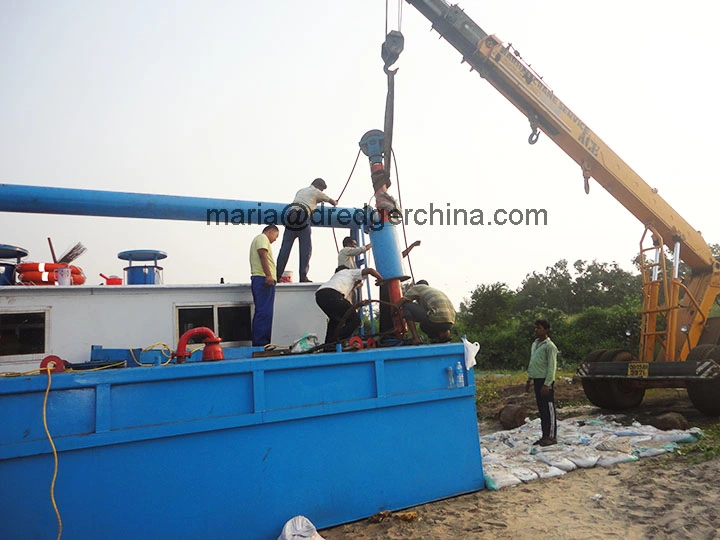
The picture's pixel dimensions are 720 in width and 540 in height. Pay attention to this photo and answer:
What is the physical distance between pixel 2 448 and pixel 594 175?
9177 millimetres

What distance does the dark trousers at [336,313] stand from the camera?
5512 mm

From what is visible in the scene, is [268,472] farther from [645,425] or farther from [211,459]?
[645,425]

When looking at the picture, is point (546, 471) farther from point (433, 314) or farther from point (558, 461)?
point (433, 314)

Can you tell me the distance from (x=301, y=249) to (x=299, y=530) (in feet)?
12.6

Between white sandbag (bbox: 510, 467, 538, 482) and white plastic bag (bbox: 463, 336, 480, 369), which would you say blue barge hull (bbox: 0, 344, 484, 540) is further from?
white sandbag (bbox: 510, 467, 538, 482)

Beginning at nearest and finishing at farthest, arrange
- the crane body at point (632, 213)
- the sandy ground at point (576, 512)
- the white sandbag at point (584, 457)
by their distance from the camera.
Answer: the sandy ground at point (576, 512)
the white sandbag at point (584, 457)
the crane body at point (632, 213)

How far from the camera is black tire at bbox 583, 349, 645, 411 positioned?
9133mm

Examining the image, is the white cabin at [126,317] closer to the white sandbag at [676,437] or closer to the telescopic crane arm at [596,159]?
the white sandbag at [676,437]

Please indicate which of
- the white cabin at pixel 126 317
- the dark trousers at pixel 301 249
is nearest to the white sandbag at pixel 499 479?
the white cabin at pixel 126 317

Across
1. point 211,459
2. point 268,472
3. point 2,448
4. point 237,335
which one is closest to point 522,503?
point 268,472

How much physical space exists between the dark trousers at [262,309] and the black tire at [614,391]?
20.4 ft

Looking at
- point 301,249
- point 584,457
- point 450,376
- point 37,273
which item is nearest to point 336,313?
point 450,376

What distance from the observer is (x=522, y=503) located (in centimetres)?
458

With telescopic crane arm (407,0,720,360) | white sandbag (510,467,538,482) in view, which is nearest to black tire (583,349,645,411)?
telescopic crane arm (407,0,720,360)
